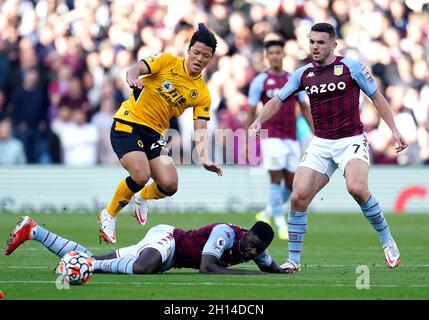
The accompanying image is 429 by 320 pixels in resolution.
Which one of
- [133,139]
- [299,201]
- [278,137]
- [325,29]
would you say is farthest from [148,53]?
[299,201]

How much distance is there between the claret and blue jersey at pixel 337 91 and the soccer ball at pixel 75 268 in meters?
3.51

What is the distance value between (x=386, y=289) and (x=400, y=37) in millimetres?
16750

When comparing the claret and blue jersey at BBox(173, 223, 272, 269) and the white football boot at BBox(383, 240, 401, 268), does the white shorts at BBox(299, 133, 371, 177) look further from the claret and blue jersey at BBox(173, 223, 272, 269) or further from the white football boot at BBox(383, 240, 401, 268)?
the claret and blue jersey at BBox(173, 223, 272, 269)

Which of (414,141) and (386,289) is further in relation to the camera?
(414,141)

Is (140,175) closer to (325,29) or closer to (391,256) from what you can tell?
(325,29)

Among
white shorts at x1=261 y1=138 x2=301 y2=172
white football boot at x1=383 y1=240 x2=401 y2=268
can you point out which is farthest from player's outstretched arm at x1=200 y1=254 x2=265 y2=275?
white shorts at x1=261 y1=138 x2=301 y2=172

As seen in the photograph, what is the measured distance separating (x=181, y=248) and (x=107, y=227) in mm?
2544

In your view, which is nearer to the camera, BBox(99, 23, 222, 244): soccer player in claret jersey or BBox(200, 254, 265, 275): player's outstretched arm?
BBox(200, 254, 265, 275): player's outstretched arm

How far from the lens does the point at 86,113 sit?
2358 centimetres

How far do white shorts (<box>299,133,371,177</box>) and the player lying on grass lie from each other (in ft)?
4.39

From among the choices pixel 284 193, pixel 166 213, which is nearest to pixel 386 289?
pixel 284 193

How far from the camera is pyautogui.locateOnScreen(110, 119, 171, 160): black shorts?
13.8m
